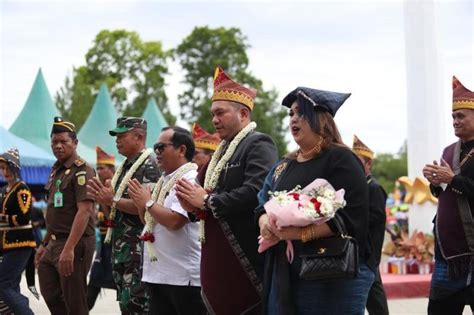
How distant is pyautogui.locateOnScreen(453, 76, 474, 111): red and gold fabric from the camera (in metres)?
5.55

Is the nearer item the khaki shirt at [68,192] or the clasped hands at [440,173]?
the clasped hands at [440,173]

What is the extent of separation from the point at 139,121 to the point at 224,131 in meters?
1.61

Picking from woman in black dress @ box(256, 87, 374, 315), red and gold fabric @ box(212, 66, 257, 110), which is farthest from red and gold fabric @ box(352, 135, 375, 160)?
woman in black dress @ box(256, 87, 374, 315)

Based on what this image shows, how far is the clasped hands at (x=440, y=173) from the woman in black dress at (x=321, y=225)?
1.37 m

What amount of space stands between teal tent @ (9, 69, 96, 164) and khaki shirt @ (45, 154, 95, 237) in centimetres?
1554

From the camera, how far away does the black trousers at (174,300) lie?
5.59 meters

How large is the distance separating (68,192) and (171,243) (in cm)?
165

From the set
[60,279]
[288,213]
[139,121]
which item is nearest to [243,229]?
[288,213]

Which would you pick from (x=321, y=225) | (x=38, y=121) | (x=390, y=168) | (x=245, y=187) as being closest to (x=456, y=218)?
(x=245, y=187)

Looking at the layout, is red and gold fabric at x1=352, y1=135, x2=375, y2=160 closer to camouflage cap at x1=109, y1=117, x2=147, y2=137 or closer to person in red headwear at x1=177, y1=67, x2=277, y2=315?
camouflage cap at x1=109, y1=117, x2=147, y2=137

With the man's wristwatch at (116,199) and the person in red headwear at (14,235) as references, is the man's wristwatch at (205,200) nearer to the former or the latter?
the man's wristwatch at (116,199)

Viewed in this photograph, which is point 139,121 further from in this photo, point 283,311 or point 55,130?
point 283,311

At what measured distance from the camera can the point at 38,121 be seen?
2352 cm

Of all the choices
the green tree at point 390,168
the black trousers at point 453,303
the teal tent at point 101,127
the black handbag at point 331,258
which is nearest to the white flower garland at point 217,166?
the black handbag at point 331,258
